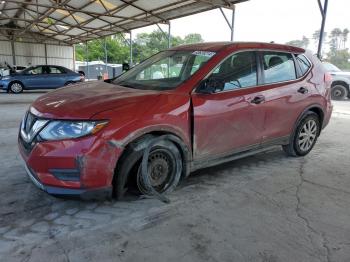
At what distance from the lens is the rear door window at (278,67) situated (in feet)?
13.8

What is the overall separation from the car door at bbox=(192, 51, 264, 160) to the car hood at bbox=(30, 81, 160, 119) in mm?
555

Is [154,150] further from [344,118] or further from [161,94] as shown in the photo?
[344,118]

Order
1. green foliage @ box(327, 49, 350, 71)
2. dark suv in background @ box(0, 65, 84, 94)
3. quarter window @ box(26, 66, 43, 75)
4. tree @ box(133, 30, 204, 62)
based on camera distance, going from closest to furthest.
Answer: dark suv in background @ box(0, 65, 84, 94)
quarter window @ box(26, 66, 43, 75)
green foliage @ box(327, 49, 350, 71)
tree @ box(133, 30, 204, 62)

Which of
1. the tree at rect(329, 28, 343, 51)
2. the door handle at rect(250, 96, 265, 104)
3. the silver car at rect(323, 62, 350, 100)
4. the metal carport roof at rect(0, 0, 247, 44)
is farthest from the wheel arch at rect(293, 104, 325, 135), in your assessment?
the tree at rect(329, 28, 343, 51)

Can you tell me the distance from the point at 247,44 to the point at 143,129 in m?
1.91

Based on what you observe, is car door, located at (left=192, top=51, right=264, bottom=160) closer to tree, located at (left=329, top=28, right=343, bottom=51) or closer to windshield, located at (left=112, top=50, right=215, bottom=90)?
windshield, located at (left=112, top=50, right=215, bottom=90)

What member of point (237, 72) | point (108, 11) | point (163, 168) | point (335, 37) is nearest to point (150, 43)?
point (335, 37)

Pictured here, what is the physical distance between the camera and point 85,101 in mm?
3105

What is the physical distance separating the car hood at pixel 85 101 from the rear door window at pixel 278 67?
5.38ft

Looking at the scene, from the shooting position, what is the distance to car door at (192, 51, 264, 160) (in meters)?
3.48

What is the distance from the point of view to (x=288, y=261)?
2473 millimetres

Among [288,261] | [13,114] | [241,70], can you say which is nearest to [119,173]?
[288,261]

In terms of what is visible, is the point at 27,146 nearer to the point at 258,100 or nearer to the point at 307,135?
the point at 258,100

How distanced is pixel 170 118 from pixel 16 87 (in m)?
15.2
